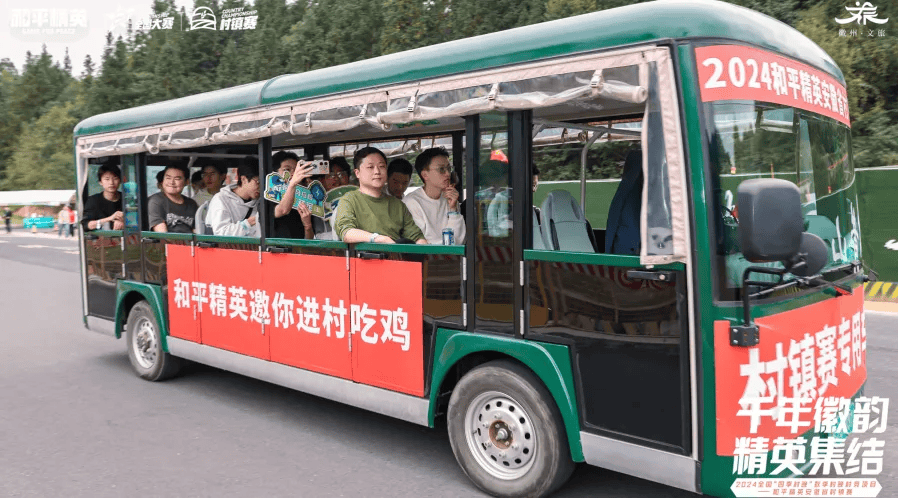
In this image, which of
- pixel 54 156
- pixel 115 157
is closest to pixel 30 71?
pixel 54 156

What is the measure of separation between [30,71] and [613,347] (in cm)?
11728

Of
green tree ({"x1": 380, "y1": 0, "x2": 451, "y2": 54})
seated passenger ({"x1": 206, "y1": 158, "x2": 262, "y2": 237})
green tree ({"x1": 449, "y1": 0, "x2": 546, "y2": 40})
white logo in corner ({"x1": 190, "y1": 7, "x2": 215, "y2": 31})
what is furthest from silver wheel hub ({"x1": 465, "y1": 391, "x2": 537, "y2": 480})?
white logo in corner ({"x1": 190, "y1": 7, "x2": 215, "y2": 31})

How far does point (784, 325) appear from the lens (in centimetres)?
350

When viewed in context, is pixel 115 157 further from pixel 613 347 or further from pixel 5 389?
pixel 613 347

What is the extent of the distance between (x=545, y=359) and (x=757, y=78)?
5.33 feet

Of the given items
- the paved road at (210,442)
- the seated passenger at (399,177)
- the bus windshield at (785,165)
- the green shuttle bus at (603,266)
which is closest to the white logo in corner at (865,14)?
the paved road at (210,442)

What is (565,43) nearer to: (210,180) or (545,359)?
(545,359)

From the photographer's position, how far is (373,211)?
5238 mm

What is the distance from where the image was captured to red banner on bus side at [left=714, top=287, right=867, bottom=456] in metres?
3.32

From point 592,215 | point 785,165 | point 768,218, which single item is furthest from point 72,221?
point 768,218

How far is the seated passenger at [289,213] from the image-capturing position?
5770 millimetres

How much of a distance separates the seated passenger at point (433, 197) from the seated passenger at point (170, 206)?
2806mm

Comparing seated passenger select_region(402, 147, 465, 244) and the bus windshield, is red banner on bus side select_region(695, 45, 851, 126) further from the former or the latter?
seated passenger select_region(402, 147, 465, 244)

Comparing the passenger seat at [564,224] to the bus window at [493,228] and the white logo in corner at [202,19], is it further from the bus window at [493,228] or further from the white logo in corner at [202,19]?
the white logo in corner at [202,19]
